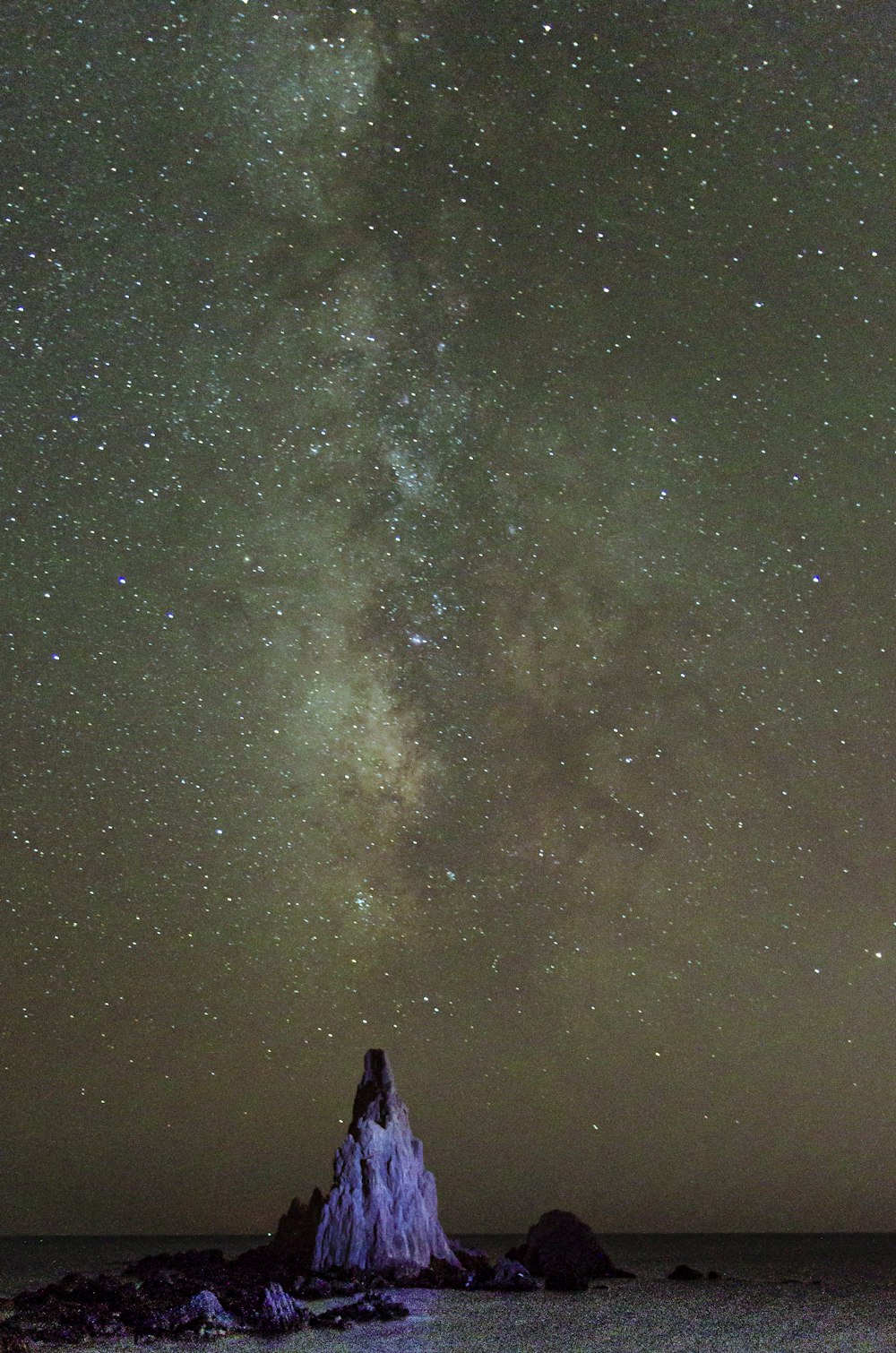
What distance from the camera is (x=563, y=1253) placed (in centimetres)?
4062

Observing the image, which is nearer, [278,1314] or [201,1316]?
[201,1316]

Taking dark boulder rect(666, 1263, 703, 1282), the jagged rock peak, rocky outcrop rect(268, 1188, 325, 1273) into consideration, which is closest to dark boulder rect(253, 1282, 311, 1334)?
rocky outcrop rect(268, 1188, 325, 1273)

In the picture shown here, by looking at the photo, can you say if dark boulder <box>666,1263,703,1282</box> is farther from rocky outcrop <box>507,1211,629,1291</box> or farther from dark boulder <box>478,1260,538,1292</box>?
dark boulder <box>478,1260,538,1292</box>

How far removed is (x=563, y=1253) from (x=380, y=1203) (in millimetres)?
6928

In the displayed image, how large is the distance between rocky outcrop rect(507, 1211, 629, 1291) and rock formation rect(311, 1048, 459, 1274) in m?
2.97

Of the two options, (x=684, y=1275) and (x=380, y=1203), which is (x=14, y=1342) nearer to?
(x=380, y=1203)

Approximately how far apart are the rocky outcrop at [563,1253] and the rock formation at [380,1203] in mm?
2970

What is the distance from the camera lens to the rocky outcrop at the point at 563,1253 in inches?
1566

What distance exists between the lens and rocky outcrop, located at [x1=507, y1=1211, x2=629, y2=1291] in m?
39.8

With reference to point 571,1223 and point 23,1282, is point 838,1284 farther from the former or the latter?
point 23,1282

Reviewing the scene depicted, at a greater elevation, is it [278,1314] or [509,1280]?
[278,1314]

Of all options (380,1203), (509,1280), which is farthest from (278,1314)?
(380,1203)

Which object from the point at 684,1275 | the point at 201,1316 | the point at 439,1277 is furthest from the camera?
the point at 684,1275

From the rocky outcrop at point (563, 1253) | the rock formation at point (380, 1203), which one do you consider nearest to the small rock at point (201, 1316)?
the rock formation at point (380, 1203)
